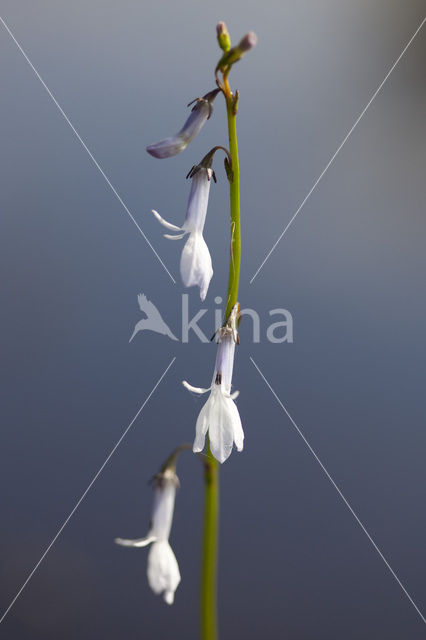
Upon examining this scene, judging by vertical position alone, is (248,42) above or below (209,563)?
above

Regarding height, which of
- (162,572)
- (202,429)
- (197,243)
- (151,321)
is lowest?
(162,572)

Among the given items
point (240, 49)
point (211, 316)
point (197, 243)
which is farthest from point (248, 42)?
point (211, 316)

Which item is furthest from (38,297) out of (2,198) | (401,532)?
(401,532)

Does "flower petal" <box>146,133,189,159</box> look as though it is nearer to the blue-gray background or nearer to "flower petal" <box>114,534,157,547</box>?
"flower petal" <box>114,534,157,547</box>

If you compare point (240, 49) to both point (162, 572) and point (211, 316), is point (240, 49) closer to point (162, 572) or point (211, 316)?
point (162, 572)

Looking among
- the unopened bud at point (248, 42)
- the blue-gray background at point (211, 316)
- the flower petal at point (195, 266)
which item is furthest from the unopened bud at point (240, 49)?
the blue-gray background at point (211, 316)

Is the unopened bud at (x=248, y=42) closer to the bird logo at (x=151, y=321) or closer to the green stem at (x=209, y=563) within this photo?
the green stem at (x=209, y=563)
